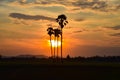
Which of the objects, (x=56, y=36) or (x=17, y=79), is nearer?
(x=17, y=79)

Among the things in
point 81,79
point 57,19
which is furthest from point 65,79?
point 57,19

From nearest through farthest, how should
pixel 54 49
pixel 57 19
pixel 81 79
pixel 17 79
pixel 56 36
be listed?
pixel 81 79 < pixel 17 79 < pixel 57 19 < pixel 56 36 < pixel 54 49

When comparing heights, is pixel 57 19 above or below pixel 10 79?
above

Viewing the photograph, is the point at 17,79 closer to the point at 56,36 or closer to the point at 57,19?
the point at 57,19

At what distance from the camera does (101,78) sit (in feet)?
184

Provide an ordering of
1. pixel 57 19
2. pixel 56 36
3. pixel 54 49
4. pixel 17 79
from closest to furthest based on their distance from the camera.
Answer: pixel 17 79 < pixel 57 19 < pixel 56 36 < pixel 54 49

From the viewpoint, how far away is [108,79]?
54.4 meters

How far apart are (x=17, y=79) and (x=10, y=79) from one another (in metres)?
1.47

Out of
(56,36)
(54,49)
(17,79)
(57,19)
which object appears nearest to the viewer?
(17,79)

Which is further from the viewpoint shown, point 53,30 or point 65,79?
point 53,30

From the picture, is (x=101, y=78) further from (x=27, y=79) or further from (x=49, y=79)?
(x=27, y=79)

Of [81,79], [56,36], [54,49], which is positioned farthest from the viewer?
[54,49]

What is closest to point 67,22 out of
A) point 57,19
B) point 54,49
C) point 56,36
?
point 57,19

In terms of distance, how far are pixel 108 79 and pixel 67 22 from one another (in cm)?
8103
